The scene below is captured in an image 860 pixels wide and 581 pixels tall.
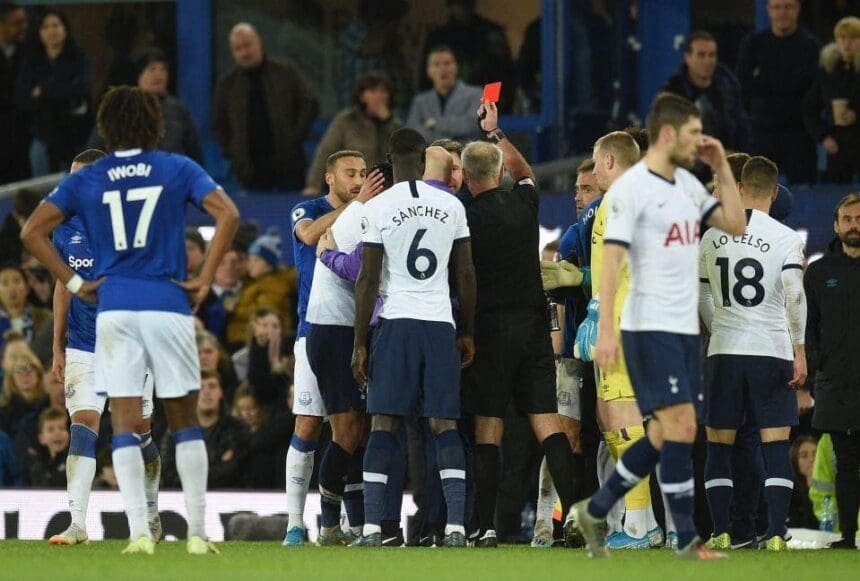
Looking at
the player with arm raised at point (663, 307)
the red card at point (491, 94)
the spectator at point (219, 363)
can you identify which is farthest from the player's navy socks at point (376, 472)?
the spectator at point (219, 363)

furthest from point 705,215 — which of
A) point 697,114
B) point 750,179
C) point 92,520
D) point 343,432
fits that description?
point 92,520

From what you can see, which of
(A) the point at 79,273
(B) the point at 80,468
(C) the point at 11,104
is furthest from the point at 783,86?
(B) the point at 80,468

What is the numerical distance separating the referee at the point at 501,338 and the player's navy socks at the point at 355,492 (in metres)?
0.86

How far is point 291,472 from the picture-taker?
11508 millimetres

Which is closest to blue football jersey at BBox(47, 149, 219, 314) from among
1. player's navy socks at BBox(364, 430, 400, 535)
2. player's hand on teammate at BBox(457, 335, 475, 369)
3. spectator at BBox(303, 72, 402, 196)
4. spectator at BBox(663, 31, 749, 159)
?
player's navy socks at BBox(364, 430, 400, 535)

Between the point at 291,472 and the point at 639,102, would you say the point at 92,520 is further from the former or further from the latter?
the point at 639,102

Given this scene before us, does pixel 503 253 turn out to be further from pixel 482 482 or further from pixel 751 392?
pixel 751 392

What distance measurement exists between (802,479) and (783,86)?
13.2 ft

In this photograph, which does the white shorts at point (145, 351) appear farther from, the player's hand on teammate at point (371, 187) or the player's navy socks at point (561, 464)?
the player's navy socks at point (561, 464)

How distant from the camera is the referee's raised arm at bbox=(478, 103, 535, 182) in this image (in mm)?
11297

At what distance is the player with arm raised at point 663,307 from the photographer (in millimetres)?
9078

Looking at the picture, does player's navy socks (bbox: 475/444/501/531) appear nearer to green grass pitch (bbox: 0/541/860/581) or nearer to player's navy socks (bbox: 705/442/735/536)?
Result: green grass pitch (bbox: 0/541/860/581)

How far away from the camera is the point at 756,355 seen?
10.8 metres

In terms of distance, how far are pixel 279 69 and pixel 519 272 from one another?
6.80 metres
